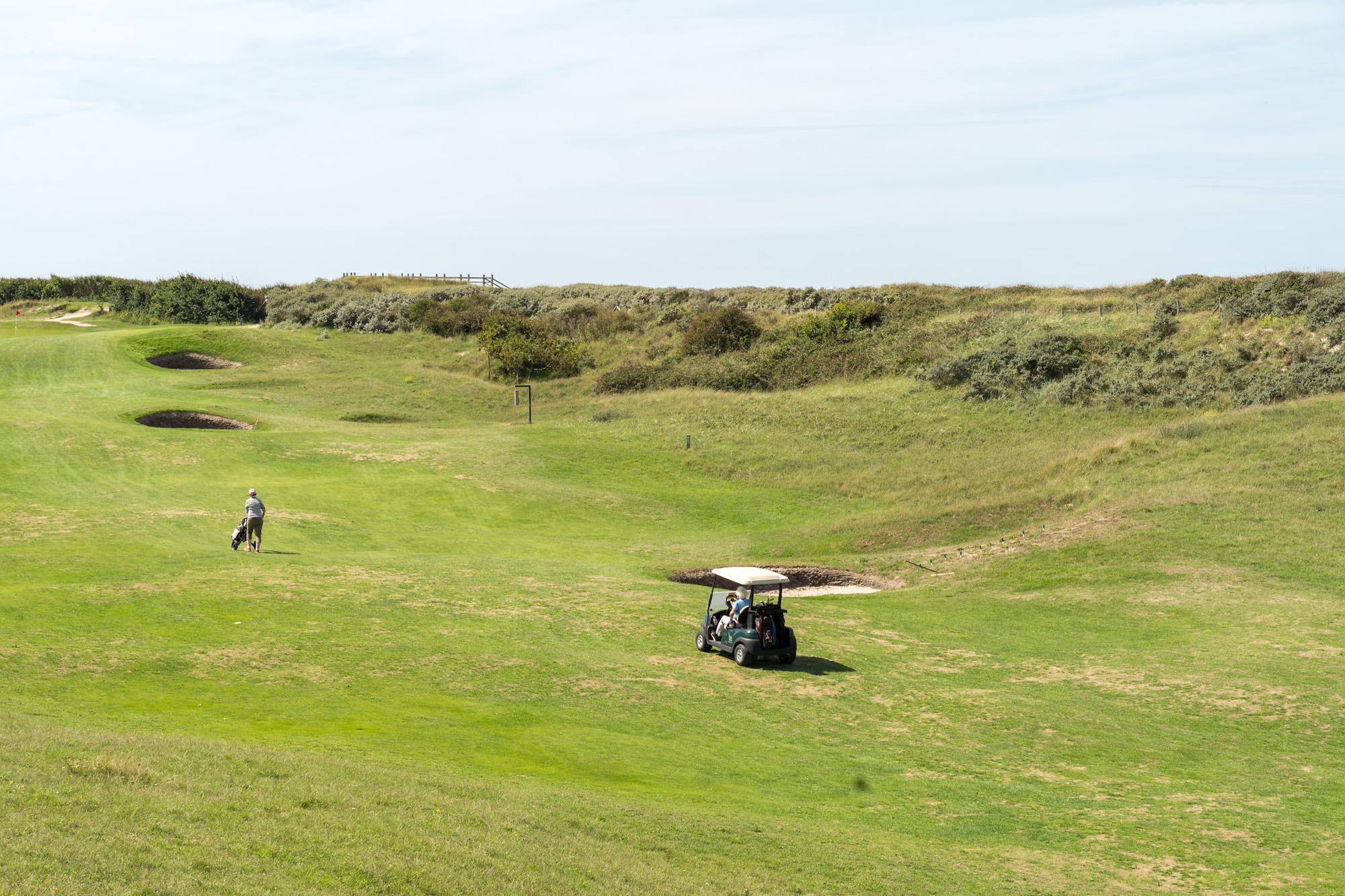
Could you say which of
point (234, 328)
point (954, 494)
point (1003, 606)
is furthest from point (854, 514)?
point (234, 328)

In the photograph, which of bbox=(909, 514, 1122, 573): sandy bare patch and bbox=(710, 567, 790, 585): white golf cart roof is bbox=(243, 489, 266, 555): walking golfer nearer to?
bbox=(710, 567, 790, 585): white golf cart roof

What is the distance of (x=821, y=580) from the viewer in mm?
36125

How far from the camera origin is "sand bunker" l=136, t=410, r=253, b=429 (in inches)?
2335

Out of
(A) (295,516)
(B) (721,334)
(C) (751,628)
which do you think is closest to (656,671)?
(C) (751,628)

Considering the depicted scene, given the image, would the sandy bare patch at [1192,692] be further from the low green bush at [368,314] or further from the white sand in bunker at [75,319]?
the white sand in bunker at [75,319]

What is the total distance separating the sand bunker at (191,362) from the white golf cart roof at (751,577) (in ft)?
222

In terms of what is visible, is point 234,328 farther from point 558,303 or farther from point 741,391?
point 741,391

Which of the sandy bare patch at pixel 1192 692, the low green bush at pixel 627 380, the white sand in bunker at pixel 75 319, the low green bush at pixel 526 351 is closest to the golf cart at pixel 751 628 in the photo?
the sandy bare patch at pixel 1192 692

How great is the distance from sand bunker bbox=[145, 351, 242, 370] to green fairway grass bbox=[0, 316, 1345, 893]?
2881 centimetres

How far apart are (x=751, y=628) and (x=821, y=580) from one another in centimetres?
1204

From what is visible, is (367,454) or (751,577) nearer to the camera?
(751,577)

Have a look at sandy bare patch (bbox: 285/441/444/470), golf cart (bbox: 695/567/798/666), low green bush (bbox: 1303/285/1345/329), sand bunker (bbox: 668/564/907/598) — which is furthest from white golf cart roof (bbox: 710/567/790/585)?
low green bush (bbox: 1303/285/1345/329)

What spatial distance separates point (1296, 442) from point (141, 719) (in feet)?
138

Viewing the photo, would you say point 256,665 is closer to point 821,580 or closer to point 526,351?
point 821,580
